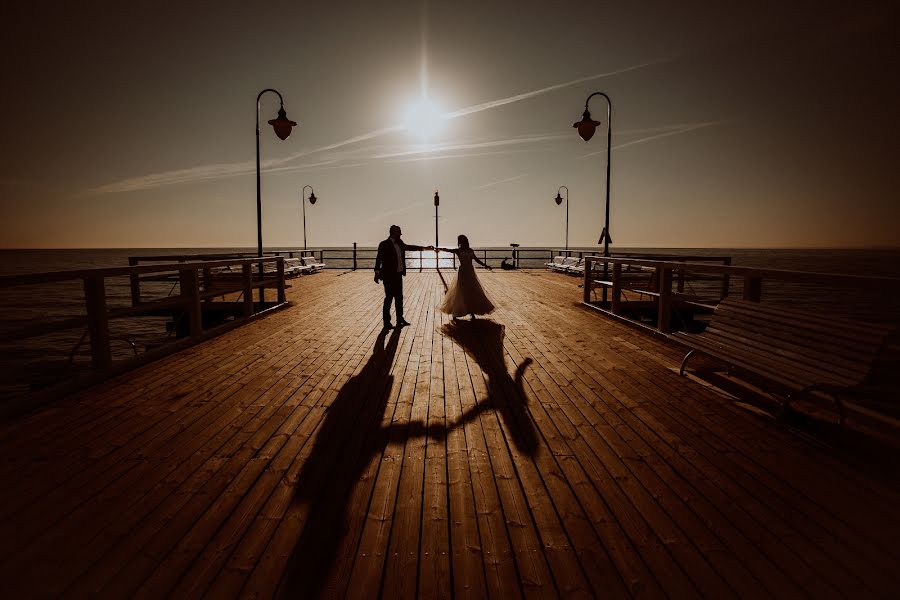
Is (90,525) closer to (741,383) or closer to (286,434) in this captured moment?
(286,434)

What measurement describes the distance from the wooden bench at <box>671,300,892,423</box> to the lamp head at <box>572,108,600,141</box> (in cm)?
766

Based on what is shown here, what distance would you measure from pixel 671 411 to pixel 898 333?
5.50 ft

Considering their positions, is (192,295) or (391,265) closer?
(192,295)

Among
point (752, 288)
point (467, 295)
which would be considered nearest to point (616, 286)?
point (467, 295)

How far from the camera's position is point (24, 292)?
4456 centimetres

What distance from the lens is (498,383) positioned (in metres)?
4.76

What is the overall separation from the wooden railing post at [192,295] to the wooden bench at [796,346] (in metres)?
7.17

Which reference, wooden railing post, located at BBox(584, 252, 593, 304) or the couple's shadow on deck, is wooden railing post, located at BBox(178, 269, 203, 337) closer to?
the couple's shadow on deck

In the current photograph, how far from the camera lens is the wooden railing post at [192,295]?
21.8 ft

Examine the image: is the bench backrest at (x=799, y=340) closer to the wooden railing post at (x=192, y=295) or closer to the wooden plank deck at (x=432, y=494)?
the wooden plank deck at (x=432, y=494)

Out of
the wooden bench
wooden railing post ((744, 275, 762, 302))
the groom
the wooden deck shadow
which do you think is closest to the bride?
the groom

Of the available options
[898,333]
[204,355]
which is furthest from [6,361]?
[898,333]

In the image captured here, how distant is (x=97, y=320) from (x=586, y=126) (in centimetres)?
1082

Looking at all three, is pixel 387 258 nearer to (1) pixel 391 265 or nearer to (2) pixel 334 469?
(1) pixel 391 265
